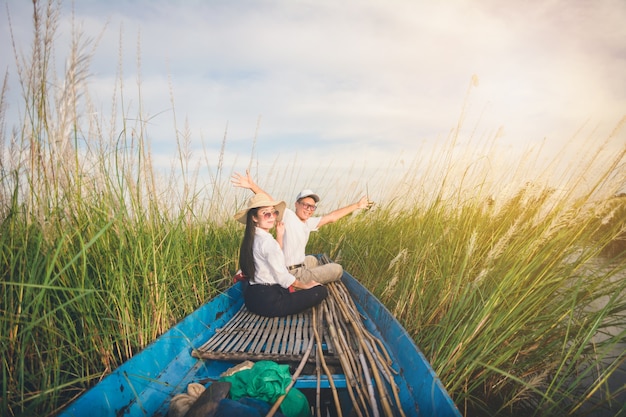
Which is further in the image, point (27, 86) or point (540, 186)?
point (540, 186)

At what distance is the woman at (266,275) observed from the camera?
122 inches

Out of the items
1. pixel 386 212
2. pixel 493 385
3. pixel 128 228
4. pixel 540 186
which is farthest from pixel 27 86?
pixel 386 212

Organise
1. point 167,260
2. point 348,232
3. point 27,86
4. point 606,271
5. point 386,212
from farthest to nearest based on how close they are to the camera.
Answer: point 348,232 < point 386,212 < point 167,260 < point 606,271 < point 27,86

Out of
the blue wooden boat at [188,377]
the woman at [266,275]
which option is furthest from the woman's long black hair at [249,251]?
the blue wooden boat at [188,377]

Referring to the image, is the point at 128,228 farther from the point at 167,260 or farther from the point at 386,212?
the point at 386,212

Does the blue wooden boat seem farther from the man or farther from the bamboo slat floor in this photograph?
the man

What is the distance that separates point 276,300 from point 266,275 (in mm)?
273

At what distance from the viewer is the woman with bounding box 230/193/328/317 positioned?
10.2 ft

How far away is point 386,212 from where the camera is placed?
477 centimetres

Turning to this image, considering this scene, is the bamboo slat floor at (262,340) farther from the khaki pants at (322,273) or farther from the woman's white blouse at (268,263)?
the khaki pants at (322,273)

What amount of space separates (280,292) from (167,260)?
1.07 meters

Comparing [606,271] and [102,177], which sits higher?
[102,177]

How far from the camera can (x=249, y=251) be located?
3.26 m

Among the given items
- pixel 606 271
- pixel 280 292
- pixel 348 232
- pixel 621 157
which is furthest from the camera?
pixel 348 232
